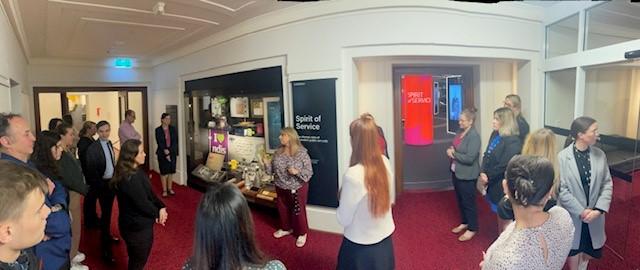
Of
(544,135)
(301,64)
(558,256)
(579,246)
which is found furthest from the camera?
(301,64)

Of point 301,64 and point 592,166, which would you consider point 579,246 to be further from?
point 301,64

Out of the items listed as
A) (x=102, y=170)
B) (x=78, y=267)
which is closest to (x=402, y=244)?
(x=78, y=267)

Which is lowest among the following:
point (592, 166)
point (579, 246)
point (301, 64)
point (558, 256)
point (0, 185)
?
point (579, 246)

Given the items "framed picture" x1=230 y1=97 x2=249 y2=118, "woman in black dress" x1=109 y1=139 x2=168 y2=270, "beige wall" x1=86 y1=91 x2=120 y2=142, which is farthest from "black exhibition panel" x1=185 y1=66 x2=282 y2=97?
"beige wall" x1=86 y1=91 x2=120 y2=142

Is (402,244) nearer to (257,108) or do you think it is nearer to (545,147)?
(545,147)

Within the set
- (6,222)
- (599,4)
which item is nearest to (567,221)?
(599,4)

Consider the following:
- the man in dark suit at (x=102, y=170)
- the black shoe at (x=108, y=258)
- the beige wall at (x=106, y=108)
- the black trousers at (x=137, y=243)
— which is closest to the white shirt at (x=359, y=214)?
the black trousers at (x=137, y=243)

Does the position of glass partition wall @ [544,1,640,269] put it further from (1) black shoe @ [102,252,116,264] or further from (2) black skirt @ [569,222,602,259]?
(1) black shoe @ [102,252,116,264]

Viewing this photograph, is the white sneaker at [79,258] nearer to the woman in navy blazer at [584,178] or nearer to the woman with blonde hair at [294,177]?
the woman with blonde hair at [294,177]

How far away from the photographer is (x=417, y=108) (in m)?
2.95

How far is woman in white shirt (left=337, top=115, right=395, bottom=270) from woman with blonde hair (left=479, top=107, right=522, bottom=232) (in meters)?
0.92

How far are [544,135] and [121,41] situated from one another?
13.8 ft

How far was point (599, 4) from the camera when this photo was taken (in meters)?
1.47

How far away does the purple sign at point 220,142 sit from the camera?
3949 millimetres
